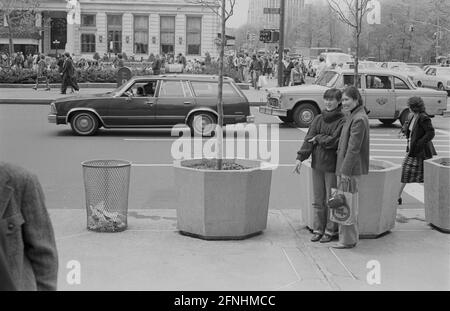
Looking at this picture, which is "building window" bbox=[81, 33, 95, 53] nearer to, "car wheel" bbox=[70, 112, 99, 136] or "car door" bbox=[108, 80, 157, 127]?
"car wheel" bbox=[70, 112, 99, 136]

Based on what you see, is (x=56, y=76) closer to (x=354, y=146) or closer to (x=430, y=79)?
(x=430, y=79)

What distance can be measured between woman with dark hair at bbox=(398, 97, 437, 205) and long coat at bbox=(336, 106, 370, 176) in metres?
2.14

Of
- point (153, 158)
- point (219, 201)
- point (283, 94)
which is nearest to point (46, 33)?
point (283, 94)

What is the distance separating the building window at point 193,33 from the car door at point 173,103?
198ft

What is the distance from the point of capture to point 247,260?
6344mm

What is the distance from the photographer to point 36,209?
9.39ft

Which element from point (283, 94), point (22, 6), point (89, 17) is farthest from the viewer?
point (89, 17)

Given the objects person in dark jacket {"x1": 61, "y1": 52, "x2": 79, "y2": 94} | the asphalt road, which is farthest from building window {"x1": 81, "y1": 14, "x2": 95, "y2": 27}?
the asphalt road

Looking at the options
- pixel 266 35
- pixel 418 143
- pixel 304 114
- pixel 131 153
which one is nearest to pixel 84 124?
pixel 131 153

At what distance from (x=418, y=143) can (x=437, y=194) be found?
1103mm

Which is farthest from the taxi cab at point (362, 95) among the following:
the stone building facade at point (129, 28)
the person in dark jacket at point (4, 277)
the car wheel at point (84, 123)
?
the stone building facade at point (129, 28)

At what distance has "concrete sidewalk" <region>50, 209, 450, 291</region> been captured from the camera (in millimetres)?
5645

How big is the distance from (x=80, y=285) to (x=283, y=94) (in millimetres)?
14423
